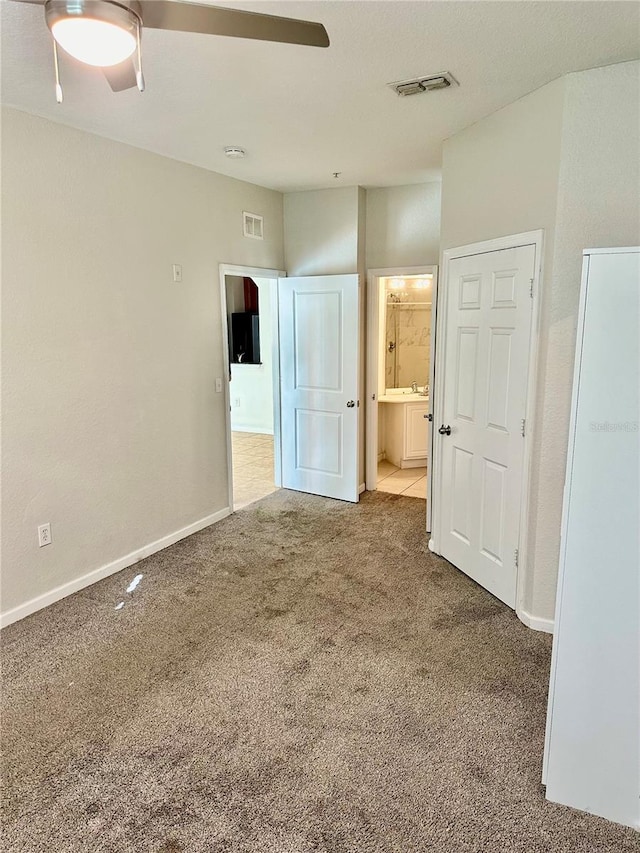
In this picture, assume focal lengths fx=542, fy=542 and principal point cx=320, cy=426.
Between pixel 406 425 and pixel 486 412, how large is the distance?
265 cm

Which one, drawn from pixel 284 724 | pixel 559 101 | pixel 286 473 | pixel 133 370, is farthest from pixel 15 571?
pixel 559 101

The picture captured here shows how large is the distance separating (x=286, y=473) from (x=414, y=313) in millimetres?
2399

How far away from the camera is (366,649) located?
277 cm

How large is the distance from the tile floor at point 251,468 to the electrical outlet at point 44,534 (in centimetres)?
185

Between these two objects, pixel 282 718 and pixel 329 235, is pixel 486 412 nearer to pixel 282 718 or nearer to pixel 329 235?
pixel 282 718

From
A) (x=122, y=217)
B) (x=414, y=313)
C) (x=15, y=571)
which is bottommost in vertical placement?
(x=15, y=571)

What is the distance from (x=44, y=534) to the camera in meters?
3.16

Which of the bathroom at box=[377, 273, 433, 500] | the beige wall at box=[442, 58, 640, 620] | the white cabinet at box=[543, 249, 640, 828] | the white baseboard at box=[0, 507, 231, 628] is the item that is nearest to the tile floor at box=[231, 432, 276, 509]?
the white baseboard at box=[0, 507, 231, 628]

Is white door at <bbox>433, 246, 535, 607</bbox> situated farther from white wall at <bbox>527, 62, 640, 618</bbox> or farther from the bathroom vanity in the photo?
the bathroom vanity

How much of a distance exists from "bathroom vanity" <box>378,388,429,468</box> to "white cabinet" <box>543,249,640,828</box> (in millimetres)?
4073

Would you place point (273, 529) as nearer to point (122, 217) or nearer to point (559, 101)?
point (122, 217)

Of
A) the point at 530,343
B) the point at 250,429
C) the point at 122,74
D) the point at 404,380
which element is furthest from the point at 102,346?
the point at 250,429

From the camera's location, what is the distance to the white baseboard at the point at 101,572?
3.06m

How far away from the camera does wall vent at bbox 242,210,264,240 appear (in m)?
4.56
